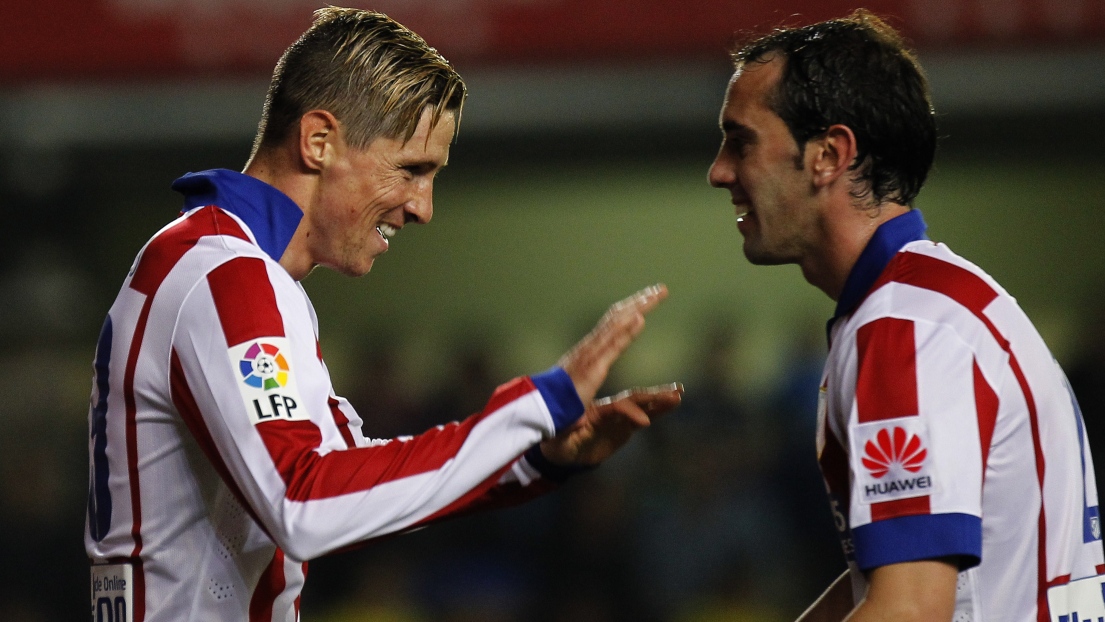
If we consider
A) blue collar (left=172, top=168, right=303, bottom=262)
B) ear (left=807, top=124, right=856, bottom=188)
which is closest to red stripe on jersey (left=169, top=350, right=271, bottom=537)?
blue collar (left=172, top=168, right=303, bottom=262)

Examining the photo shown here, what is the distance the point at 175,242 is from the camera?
2.09 m

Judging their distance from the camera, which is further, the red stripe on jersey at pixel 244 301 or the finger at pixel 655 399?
the finger at pixel 655 399

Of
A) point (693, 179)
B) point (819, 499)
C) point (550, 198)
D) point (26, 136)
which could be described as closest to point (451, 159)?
point (550, 198)

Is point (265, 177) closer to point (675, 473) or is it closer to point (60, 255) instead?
point (675, 473)

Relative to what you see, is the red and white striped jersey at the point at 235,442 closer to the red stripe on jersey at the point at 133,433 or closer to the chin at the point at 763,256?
the red stripe on jersey at the point at 133,433

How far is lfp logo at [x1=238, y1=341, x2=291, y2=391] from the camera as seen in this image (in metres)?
1.92

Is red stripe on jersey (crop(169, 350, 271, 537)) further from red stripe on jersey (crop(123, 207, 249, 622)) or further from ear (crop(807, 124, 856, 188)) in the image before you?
ear (crop(807, 124, 856, 188))

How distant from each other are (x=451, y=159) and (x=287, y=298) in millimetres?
5699

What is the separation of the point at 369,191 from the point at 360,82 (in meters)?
0.20

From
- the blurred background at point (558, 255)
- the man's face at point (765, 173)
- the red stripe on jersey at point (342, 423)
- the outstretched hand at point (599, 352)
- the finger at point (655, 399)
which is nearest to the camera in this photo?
the outstretched hand at point (599, 352)

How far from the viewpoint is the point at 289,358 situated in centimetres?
196

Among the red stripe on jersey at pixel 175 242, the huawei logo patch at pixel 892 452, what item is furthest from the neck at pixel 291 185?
the huawei logo patch at pixel 892 452

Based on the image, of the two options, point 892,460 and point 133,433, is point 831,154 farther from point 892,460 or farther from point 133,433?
point 133,433

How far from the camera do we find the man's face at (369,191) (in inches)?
90.7
